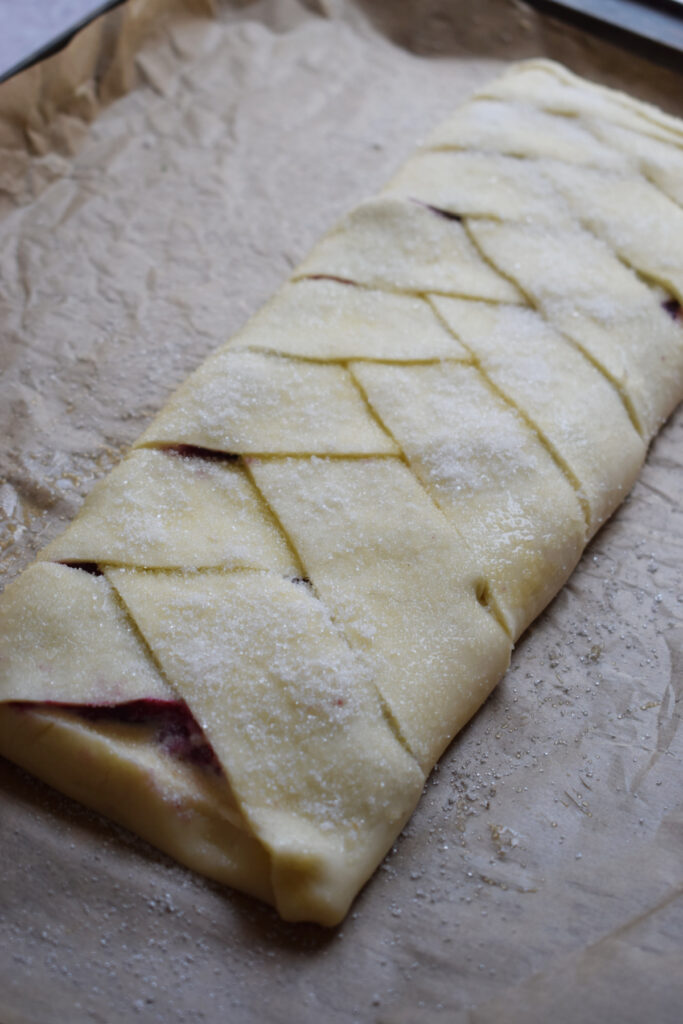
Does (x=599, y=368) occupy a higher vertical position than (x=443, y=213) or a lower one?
lower

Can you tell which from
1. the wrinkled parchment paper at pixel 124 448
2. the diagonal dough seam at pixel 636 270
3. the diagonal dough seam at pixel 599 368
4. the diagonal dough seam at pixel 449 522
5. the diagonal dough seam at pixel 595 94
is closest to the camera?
the wrinkled parchment paper at pixel 124 448

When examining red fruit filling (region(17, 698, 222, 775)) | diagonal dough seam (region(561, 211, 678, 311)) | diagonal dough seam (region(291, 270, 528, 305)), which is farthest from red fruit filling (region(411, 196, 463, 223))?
red fruit filling (region(17, 698, 222, 775))

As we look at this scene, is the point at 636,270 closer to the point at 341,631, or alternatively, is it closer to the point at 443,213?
the point at 443,213

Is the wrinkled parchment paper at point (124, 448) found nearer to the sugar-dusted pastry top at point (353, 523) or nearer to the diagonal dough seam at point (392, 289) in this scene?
the sugar-dusted pastry top at point (353, 523)

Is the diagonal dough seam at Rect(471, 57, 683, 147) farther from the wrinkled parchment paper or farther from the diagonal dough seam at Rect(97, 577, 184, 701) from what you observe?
the diagonal dough seam at Rect(97, 577, 184, 701)

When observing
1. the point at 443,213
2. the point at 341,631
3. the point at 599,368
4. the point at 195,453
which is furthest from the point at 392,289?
the point at 341,631

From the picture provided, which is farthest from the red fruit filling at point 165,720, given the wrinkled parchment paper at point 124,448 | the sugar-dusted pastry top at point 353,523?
the wrinkled parchment paper at point 124,448

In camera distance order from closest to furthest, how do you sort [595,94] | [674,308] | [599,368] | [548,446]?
[548,446]
[599,368]
[674,308]
[595,94]
